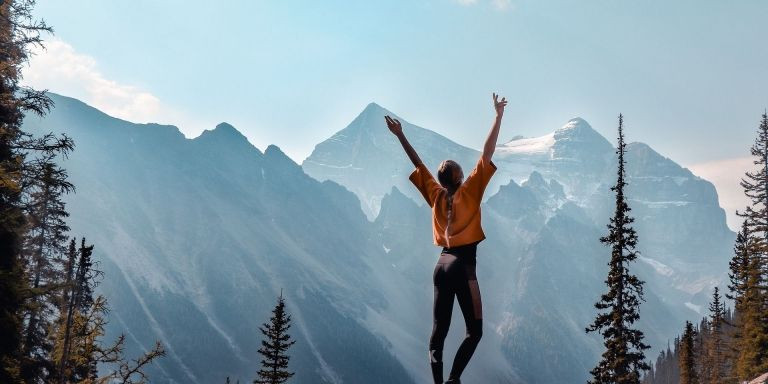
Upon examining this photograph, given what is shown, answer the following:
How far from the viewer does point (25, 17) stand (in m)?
18.5

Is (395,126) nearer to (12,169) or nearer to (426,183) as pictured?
(426,183)

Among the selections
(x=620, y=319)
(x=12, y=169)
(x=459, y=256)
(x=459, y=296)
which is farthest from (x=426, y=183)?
(x=620, y=319)

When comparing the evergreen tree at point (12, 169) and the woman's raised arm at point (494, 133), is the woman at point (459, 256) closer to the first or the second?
the woman's raised arm at point (494, 133)

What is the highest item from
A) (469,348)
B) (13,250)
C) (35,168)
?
(35,168)

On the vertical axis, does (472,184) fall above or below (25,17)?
below

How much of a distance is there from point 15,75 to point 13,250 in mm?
4767

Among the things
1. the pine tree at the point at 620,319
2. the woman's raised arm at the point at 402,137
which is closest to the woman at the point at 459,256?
the woman's raised arm at the point at 402,137

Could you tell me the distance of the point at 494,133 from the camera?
712cm

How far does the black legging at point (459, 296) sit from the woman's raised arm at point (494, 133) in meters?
0.96

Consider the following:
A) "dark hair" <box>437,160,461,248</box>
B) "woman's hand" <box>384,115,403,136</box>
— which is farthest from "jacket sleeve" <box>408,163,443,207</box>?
"woman's hand" <box>384,115,403,136</box>

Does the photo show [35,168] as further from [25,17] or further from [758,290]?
[758,290]

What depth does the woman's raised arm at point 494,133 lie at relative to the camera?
7.00 m

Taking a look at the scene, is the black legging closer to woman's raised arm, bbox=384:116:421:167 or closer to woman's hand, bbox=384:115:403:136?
woman's raised arm, bbox=384:116:421:167

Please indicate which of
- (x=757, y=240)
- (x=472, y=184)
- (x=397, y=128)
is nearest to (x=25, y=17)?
(x=397, y=128)
